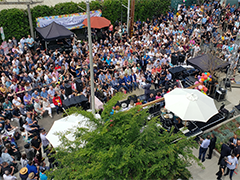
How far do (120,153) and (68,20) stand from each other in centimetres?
1669

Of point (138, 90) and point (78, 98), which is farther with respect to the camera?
point (138, 90)

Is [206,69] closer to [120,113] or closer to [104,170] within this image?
[120,113]

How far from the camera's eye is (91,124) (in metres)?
7.86

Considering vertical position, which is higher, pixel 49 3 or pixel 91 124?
pixel 49 3

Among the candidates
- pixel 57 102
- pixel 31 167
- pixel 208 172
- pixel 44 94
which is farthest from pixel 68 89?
pixel 208 172

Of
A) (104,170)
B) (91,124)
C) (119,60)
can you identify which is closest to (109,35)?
(119,60)

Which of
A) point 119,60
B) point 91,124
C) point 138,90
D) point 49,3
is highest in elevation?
point 49,3

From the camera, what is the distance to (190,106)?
1071cm

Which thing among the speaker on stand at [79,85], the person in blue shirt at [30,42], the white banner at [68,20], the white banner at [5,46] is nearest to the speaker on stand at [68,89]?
the speaker on stand at [79,85]

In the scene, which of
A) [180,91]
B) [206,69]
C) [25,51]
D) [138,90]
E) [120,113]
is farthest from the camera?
[25,51]

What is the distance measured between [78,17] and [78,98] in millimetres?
10461

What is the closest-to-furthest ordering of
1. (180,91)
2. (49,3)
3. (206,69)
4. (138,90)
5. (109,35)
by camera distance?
1. (180,91)
2. (206,69)
3. (138,90)
4. (109,35)
5. (49,3)

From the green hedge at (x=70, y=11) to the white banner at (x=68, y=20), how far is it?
353 millimetres

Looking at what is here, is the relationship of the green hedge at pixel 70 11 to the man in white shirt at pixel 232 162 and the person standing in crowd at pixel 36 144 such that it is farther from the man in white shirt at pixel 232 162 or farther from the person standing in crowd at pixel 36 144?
the man in white shirt at pixel 232 162
